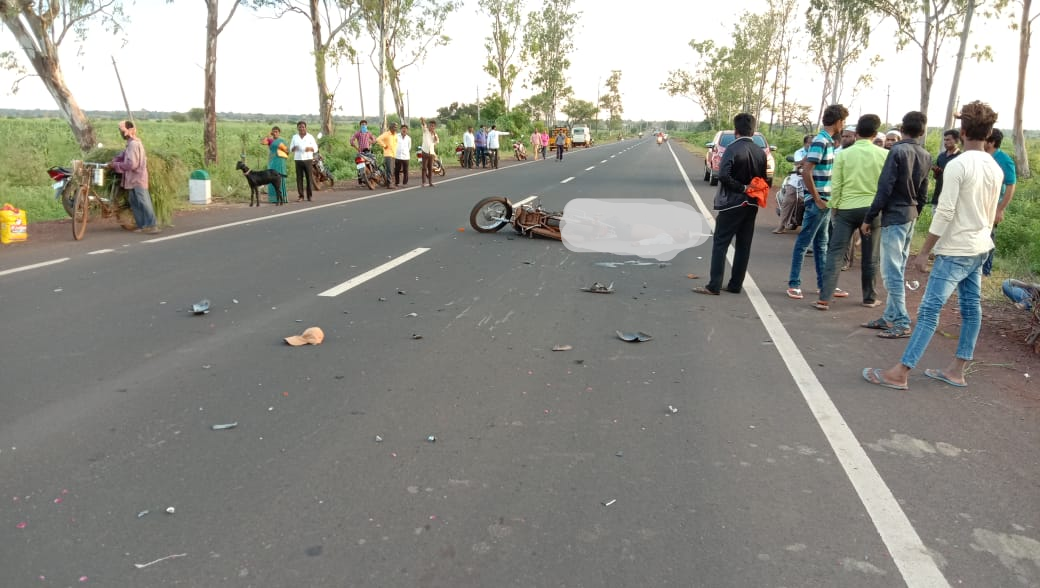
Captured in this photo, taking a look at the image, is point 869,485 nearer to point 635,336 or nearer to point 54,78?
point 635,336

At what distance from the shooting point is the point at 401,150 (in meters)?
20.6

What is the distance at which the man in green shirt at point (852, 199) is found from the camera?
7199 millimetres

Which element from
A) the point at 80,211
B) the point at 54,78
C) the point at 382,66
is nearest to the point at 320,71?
the point at 382,66

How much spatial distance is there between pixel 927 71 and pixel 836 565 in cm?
3178

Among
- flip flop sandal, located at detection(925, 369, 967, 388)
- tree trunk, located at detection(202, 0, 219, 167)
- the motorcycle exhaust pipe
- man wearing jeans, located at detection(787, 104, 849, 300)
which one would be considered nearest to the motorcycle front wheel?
the motorcycle exhaust pipe

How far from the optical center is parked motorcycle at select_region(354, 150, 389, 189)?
20.6m

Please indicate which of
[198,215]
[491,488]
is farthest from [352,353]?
[198,215]

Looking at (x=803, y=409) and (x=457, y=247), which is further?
(x=457, y=247)

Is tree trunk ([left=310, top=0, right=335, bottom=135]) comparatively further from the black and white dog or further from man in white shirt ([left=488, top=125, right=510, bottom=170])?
the black and white dog

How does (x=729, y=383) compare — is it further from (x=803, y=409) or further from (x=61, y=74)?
(x=61, y=74)

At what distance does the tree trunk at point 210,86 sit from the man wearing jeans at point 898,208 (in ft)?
65.4

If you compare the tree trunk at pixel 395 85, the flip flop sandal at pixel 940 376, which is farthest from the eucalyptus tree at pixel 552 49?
the flip flop sandal at pixel 940 376

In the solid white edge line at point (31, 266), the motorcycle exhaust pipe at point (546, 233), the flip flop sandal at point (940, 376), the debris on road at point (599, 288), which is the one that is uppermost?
the solid white edge line at point (31, 266)

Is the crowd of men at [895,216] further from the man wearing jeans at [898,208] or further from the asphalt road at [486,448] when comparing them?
the asphalt road at [486,448]
